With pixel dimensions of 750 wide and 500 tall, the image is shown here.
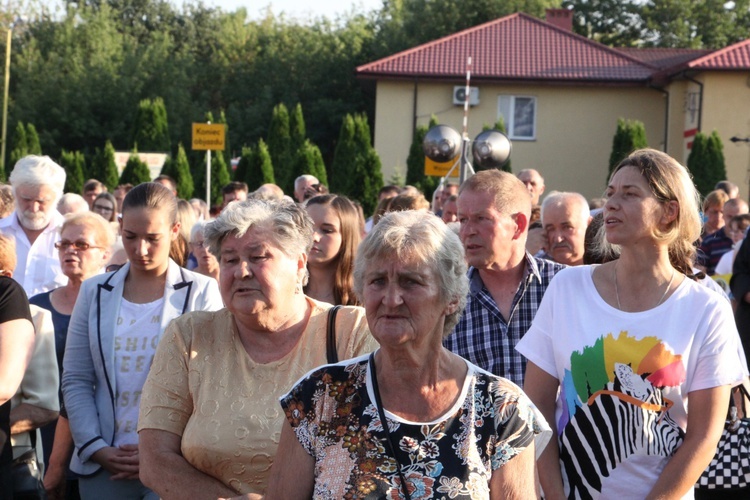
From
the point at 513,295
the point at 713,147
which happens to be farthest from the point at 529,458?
the point at 713,147

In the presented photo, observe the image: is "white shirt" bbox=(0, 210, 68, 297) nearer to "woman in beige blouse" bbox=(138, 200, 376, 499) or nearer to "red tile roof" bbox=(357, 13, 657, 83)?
"woman in beige blouse" bbox=(138, 200, 376, 499)

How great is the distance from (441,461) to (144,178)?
25.4 meters

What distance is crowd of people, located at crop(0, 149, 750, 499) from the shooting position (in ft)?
10.4

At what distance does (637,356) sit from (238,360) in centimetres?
144

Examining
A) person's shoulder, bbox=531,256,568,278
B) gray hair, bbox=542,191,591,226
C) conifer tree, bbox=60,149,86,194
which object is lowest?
conifer tree, bbox=60,149,86,194

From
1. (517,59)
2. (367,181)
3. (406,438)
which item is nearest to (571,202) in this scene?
(406,438)

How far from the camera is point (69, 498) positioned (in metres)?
5.23

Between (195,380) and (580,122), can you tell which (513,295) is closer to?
(195,380)

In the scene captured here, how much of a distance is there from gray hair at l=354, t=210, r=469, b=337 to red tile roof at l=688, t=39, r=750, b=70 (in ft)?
107

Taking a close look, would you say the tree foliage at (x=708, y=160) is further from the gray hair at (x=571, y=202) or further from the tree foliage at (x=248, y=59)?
the gray hair at (x=571, y=202)

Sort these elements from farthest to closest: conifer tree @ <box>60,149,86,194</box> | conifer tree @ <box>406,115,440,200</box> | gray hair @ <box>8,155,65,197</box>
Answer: conifer tree @ <box>406,115,440,200</box> < conifer tree @ <box>60,149,86,194</box> < gray hair @ <box>8,155,65,197</box>

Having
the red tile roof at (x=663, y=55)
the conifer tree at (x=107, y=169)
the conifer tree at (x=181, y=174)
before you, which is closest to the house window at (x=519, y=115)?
the red tile roof at (x=663, y=55)

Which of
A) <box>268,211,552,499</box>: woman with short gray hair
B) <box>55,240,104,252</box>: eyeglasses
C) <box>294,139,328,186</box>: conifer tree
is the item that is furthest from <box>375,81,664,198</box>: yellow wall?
<box>268,211,552,499</box>: woman with short gray hair

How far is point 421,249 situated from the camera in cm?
325
